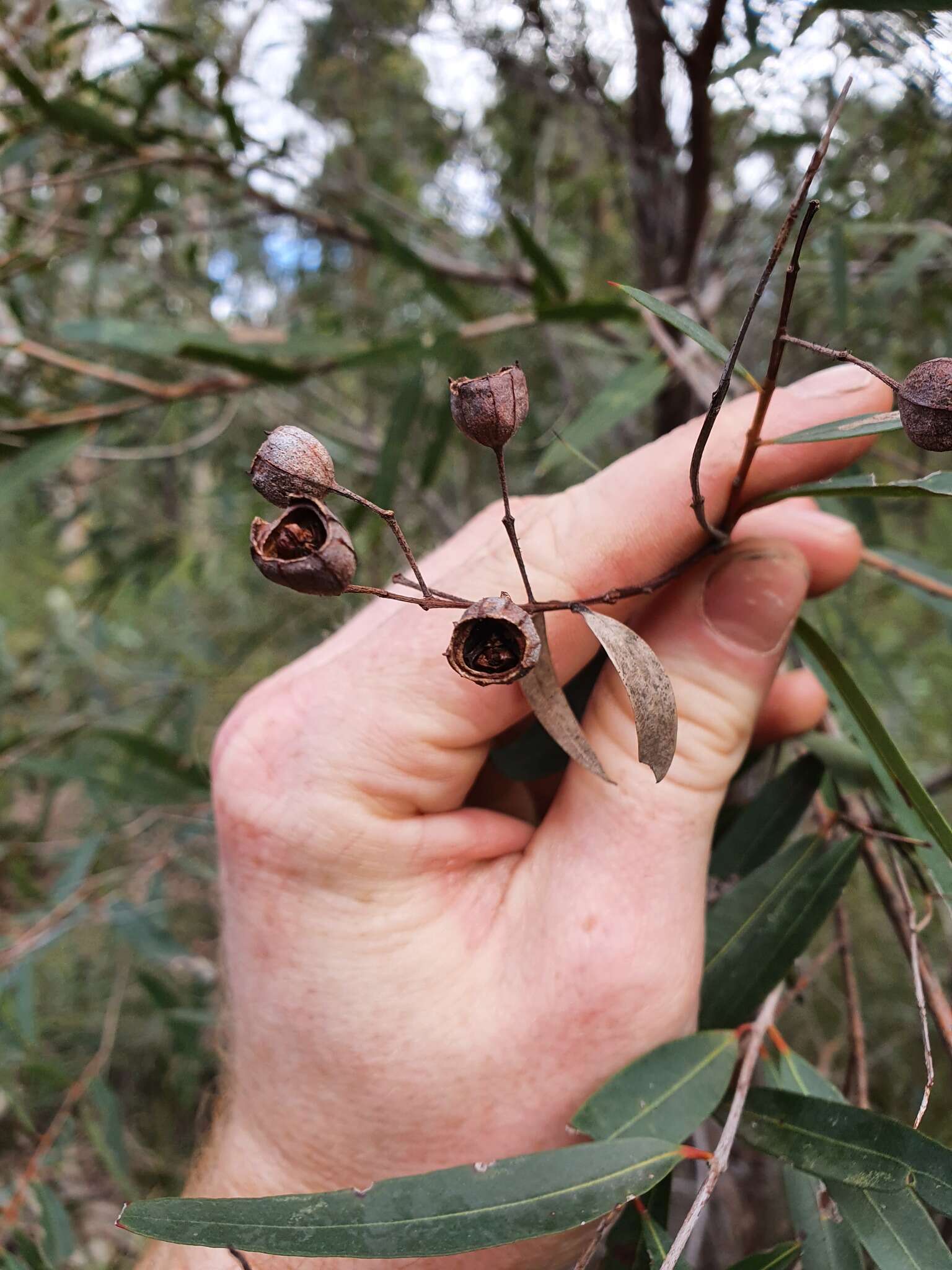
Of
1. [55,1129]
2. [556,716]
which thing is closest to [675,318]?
[556,716]

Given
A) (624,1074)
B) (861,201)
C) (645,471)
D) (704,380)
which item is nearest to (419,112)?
(861,201)

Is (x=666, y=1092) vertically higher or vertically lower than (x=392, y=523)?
lower

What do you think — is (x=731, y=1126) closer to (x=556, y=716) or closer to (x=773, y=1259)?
(x=773, y=1259)

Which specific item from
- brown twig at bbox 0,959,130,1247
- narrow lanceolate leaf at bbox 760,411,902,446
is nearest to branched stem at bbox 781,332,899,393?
narrow lanceolate leaf at bbox 760,411,902,446

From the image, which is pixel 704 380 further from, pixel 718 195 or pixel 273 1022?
pixel 718 195

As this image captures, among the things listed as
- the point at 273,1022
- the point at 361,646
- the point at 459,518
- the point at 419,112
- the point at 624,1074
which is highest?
the point at 419,112

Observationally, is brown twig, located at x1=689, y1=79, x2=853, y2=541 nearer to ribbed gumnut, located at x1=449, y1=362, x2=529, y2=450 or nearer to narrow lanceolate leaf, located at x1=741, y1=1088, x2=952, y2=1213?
ribbed gumnut, located at x1=449, y1=362, x2=529, y2=450
